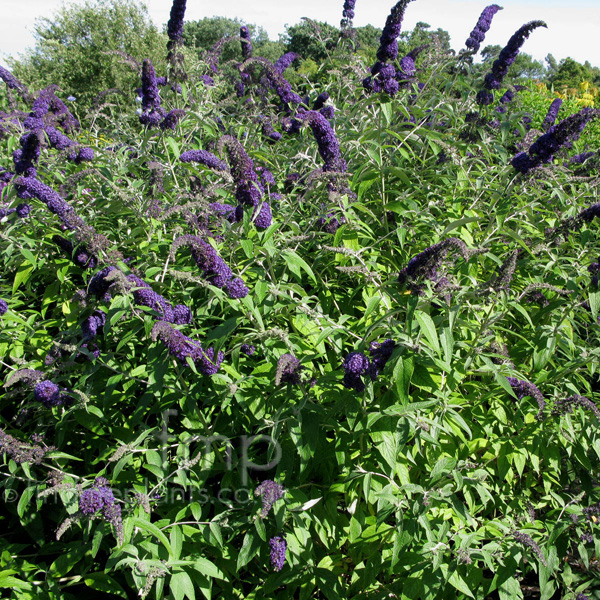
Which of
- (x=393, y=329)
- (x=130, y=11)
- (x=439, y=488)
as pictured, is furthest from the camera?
(x=130, y=11)

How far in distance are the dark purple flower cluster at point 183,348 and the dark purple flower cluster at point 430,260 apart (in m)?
1.09

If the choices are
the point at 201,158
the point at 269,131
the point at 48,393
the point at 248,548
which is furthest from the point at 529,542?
the point at 269,131

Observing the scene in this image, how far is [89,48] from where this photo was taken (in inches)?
826

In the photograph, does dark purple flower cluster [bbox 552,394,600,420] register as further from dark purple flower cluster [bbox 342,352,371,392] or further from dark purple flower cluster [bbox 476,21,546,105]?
dark purple flower cluster [bbox 476,21,546,105]

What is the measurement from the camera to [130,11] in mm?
23359

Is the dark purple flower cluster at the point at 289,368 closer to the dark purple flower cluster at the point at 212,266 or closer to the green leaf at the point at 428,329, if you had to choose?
the dark purple flower cluster at the point at 212,266

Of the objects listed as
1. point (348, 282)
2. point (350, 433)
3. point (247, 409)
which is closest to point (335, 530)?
point (350, 433)

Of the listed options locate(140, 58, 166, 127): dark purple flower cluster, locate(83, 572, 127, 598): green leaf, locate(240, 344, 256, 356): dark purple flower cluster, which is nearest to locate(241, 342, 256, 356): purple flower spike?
locate(240, 344, 256, 356): dark purple flower cluster

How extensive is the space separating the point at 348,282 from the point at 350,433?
1.45m

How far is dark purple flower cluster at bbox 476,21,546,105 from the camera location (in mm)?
3672

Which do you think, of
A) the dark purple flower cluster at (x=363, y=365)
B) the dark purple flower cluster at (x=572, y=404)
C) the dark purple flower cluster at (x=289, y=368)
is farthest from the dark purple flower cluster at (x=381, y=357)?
the dark purple flower cluster at (x=572, y=404)

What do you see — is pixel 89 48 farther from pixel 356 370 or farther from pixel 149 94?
pixel 356 370

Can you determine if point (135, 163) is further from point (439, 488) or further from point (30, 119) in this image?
point (439, 488)

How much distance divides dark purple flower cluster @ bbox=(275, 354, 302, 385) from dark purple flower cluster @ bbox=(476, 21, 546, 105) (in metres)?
3.06
